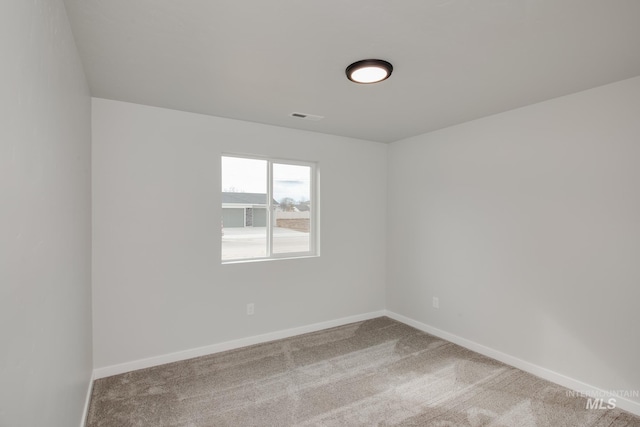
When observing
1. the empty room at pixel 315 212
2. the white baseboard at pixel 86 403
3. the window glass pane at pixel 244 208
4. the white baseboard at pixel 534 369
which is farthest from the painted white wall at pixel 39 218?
the white baseboard at pixel 534 369

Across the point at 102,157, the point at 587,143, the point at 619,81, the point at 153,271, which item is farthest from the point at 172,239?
the point at 619,81

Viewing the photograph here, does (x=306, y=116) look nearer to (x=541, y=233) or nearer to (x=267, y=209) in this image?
(x=267, y=209)

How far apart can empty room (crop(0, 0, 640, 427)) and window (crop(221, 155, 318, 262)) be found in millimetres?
26

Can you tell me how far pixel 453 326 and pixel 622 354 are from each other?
1.47 metres

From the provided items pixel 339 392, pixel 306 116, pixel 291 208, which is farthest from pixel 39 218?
pixel 291 208

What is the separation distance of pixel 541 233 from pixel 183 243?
3352 mm

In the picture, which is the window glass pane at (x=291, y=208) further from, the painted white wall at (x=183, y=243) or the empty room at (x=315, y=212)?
the painted white wall at (x=183, y=243)

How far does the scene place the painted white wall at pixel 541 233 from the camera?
2467mm

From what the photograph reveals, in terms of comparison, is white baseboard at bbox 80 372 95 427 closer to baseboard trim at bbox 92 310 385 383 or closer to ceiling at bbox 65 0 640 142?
baseboard trim at bbox 92 310 385 383

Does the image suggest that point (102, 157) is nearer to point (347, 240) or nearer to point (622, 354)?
point (347, 240)

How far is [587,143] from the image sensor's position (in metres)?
2.64

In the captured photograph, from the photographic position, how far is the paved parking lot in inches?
141

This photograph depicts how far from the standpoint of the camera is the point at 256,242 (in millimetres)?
3766

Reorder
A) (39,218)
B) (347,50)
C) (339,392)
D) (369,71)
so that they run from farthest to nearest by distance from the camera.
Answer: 1. (339,392)
2. (369,71)
3. (347,50)
4. (39,218)
